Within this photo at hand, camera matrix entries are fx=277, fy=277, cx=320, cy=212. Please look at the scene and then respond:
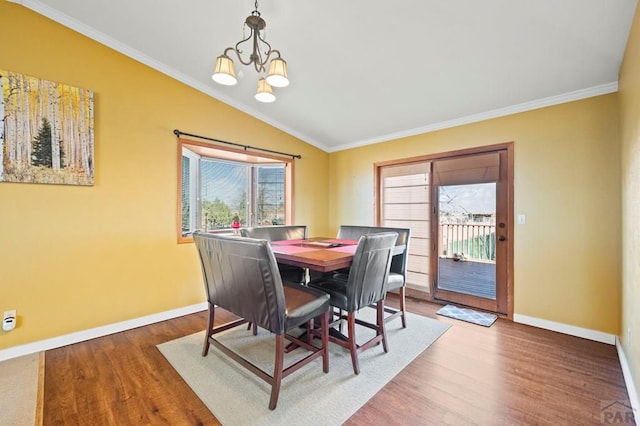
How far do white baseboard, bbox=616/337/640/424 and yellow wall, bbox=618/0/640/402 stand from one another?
2.4 inches

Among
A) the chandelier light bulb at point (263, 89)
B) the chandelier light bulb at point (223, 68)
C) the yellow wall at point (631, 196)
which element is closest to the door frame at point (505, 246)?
the yellow wall at point (631, 196)

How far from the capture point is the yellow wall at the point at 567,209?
246 centimetres

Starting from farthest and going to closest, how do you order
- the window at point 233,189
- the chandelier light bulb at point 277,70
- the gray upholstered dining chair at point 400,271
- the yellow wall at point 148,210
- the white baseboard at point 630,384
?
the window at point 233,189 → the gray upholstered dining chair at point 400,271 → the yellow wall at point 148,210 → the chandelier light bulb at point 277,70 → the white baseboard at point 630,384

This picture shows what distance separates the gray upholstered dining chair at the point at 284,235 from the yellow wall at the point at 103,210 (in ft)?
3.11

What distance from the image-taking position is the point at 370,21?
2111 mm

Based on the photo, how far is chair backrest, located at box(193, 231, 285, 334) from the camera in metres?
1.62

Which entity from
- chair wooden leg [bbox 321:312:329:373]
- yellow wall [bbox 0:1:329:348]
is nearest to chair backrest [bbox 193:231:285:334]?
chair wooden leg [bbox 321:312:329:373]

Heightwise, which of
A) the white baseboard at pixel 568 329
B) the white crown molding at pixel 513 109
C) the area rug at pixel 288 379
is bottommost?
the area rug at pixel 288 379

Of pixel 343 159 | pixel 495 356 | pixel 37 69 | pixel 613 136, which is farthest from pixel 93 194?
pixel 613 136

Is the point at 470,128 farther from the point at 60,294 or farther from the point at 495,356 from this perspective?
the point at 60,294

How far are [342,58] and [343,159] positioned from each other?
225 centimetres

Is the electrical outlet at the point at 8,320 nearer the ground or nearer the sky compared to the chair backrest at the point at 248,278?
nearer the ground

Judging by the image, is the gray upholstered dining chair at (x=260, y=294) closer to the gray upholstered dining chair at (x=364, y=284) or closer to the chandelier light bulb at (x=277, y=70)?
the gray upholstered dining chair at (x=364, y=284)

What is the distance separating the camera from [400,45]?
229 cm
